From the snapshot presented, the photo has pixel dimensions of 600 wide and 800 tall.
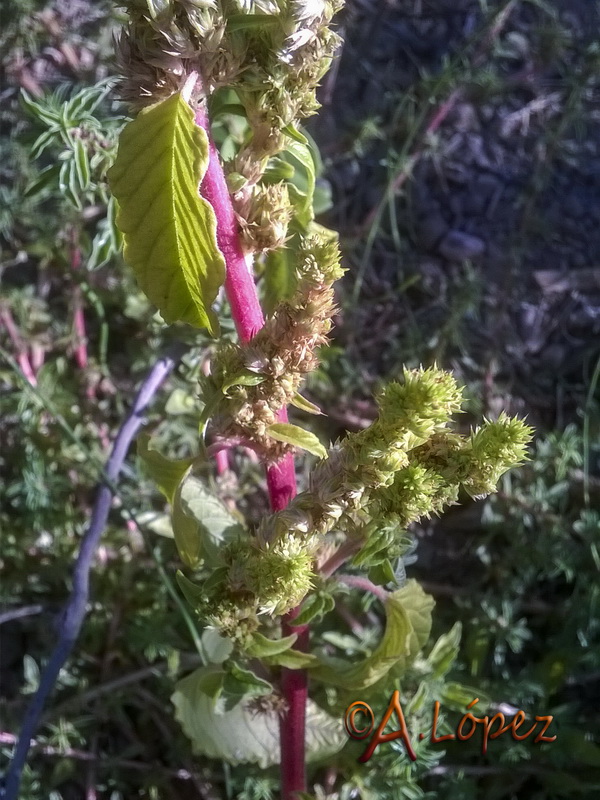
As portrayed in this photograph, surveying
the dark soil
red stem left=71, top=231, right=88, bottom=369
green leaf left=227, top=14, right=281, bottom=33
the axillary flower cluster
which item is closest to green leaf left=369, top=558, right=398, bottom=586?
the axillary flower cluster

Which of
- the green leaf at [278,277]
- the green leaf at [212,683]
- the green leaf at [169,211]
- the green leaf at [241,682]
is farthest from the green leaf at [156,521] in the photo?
the green leaf at [169,211]

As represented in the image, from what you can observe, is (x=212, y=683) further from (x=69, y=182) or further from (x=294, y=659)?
(x=69, y=182)

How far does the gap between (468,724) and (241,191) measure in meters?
1.34

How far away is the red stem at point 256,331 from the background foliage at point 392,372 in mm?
256

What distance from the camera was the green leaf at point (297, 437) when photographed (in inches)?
36.6

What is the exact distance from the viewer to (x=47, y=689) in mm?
1409

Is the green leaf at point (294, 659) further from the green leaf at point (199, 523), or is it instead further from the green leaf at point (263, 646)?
the green leaf at point (199, 523)

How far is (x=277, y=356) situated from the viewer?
88 cm

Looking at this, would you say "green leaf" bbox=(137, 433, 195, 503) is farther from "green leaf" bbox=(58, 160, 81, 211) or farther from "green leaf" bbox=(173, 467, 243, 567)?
"green leaf" bbox=(58, 160, 81, 211)

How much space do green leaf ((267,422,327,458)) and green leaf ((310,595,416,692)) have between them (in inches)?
16.0

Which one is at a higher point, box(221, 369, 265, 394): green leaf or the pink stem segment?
box(221, 369, 265, 394): green leaf

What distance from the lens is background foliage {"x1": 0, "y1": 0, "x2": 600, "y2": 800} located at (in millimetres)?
1624

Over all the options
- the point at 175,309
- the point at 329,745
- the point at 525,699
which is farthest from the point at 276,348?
the point at 525,699

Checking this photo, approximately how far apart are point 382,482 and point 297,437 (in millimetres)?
151
